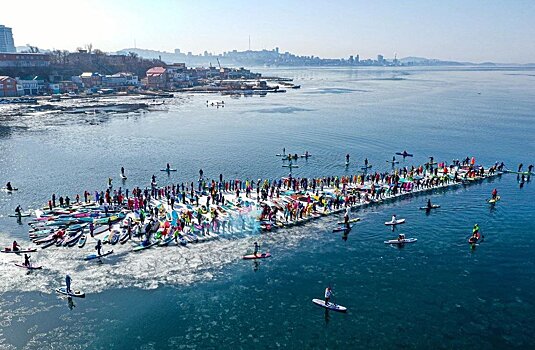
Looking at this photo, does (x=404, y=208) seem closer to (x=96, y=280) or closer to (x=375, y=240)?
(x=375, y=240)

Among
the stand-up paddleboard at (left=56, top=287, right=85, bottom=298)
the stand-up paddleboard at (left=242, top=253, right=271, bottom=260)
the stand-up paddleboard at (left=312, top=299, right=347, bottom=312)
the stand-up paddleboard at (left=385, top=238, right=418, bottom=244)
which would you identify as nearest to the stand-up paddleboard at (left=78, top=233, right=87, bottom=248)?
the stand-up paddleboard at (left=56, top=287, right=85, bottom=298)

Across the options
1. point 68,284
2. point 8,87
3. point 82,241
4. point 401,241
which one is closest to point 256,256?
point 401,241

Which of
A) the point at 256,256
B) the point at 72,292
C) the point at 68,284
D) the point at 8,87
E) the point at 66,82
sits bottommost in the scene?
the point at 256,256

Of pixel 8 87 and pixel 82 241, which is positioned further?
pixel 8 87

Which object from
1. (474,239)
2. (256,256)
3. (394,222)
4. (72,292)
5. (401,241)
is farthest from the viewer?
(394,222)

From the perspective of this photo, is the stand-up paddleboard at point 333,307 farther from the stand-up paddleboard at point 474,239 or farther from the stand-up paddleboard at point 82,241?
the stand-up paddleboard at point 82,241

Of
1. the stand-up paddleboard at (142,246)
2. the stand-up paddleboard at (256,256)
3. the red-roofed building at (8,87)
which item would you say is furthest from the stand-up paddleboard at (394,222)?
the red-roofed building at (8,87)

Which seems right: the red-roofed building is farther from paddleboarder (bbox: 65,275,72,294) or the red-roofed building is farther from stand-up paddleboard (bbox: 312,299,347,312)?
stand-up paddleboard (bbox: 312,299,347,312)

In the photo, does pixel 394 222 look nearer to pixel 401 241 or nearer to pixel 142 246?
pixel 401 241

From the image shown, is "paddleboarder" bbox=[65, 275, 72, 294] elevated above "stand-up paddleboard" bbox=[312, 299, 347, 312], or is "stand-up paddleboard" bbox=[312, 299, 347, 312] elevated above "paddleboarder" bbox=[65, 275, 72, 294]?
"paddleboarder" bbox=[65, 275, 72, 294]

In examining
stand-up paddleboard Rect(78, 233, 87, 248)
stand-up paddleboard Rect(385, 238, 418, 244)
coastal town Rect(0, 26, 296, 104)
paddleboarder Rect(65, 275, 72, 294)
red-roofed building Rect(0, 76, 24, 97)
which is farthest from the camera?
coastal town Rect(0, 26, 296, 104)

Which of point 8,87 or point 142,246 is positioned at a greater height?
point 8,87

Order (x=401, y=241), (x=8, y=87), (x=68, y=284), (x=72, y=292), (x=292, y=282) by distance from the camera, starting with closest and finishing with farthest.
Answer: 1. (x=68, y=284)
2. (x=72, y=292)
3. (x=292, y=282)
4. (x=401, y=241)
5. (x=8, y=87)
